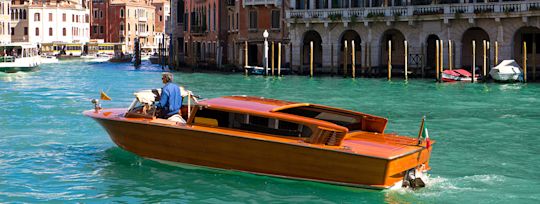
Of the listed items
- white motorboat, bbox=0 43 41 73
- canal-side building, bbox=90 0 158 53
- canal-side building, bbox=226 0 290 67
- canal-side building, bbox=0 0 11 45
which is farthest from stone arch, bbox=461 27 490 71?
canal-side building, bbox=90 0 158 53

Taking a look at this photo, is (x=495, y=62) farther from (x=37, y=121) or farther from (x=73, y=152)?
(x=73, y=152)

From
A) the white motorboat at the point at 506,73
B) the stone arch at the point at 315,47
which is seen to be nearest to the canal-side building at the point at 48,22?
the stone arch at the point at 315,47

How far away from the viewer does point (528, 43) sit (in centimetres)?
4144

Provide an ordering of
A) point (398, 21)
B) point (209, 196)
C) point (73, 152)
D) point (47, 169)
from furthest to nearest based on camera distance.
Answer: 1. point (398, 21)
2. point (73, 152)
3. point (47, 169)
4. point (209, 196)

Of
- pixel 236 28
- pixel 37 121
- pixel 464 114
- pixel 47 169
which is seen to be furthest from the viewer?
pixel 236 28

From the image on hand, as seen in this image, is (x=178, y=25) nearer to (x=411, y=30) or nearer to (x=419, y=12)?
(x=411, y=30)

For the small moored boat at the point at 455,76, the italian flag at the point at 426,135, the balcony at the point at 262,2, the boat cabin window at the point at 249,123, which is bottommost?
the italian flag at the point at 426,135

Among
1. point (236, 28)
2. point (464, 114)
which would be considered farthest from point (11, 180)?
point (236, 28)

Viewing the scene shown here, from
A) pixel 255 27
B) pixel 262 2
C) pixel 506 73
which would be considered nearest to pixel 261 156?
pixel 506 73

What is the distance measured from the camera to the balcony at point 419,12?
3896cm

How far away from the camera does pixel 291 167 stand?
1234cm

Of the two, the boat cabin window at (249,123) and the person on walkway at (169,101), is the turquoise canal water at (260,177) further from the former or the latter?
the person on walkway at (169,101)

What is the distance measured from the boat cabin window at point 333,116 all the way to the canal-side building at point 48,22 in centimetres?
7745

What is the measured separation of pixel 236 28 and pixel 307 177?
40193mm
